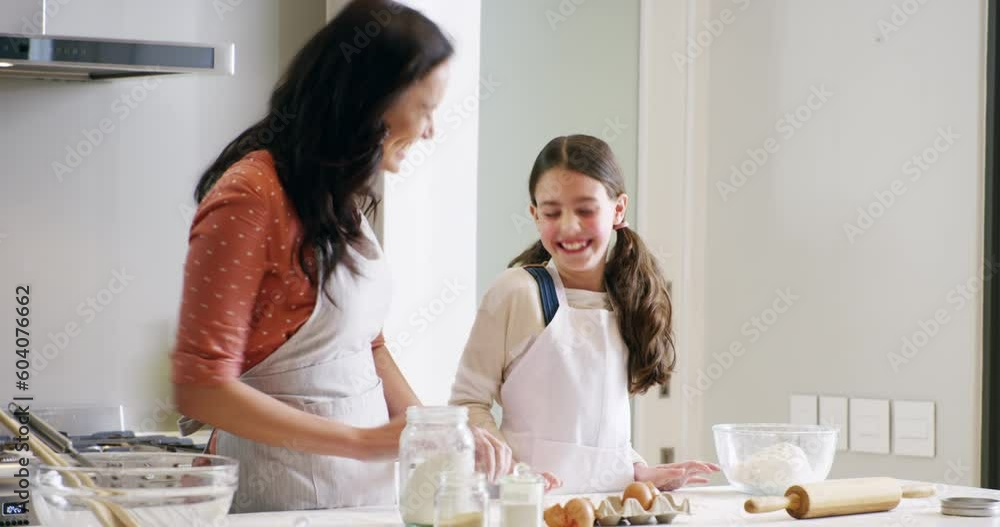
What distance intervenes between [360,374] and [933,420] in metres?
1.53

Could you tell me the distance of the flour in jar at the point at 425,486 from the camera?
3.92ft

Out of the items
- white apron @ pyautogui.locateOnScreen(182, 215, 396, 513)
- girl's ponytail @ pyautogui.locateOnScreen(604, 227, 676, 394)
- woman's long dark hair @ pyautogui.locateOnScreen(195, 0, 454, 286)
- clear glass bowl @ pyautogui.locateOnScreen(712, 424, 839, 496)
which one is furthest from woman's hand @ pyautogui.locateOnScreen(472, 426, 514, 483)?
girl's ponytail @ pyautogui.locateOnScreen(604, 227, 676, 394)

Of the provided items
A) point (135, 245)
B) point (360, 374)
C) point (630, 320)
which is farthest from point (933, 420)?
point (135, 245)

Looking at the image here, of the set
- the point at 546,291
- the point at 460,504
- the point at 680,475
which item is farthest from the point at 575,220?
the point at 460,504

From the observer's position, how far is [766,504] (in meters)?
1.36

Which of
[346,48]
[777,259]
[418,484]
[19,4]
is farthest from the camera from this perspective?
[777,259]

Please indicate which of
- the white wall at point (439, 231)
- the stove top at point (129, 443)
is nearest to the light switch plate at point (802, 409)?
the white wall at point (439, 231)

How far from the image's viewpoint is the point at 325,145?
1.40 meters

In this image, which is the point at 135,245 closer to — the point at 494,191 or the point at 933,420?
the point at 494,191

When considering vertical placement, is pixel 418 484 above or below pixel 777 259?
below

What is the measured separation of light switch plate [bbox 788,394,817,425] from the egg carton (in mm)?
1415

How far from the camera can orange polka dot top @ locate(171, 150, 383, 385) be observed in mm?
1276

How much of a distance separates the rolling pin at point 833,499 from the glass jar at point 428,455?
0.37m

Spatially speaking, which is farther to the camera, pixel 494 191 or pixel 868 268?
pixel 494 191
